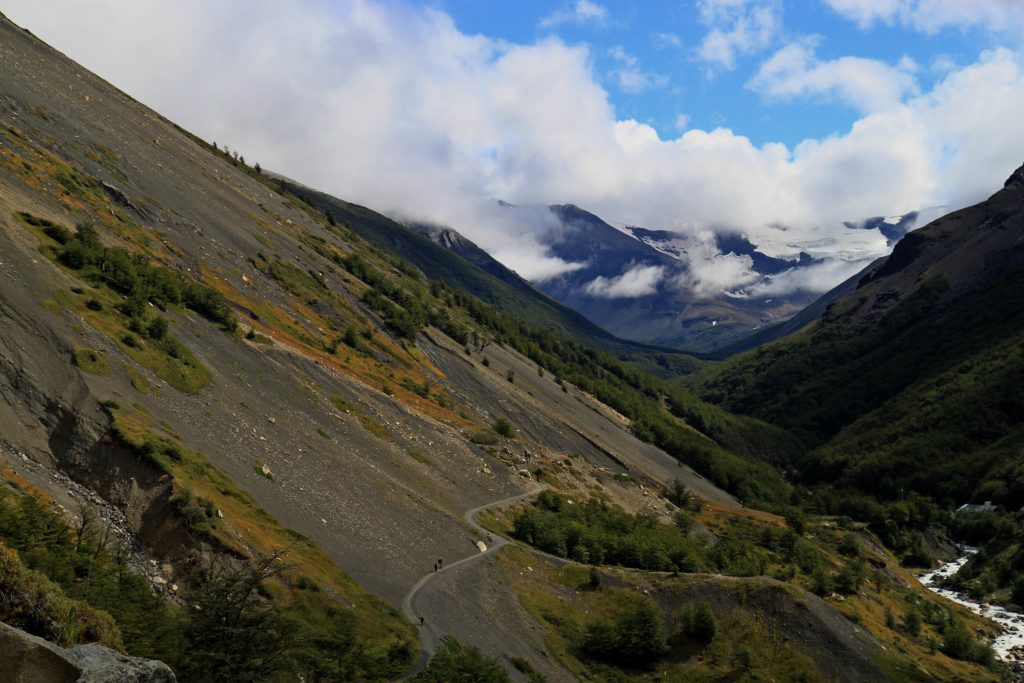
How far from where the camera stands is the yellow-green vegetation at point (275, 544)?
3419 cm

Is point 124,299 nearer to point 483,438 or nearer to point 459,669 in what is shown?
point 459,669

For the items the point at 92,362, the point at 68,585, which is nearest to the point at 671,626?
the point at 92,362

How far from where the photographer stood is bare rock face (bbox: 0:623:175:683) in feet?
41.2

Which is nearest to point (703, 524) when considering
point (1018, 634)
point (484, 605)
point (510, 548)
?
point (1018, 634)

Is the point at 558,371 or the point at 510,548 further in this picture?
the point at 558,371

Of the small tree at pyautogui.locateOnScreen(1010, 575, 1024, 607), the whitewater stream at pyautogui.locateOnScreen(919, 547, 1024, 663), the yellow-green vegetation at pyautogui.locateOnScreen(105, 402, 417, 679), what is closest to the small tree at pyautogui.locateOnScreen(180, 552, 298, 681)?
the yellow-green vegetation at pyautogui.locateOnScreen(105, 402, 417, 679)

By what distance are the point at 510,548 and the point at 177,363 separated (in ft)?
94.8

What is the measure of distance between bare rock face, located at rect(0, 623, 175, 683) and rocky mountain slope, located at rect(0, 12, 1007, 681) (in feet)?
6.02

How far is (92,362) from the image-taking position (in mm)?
43062

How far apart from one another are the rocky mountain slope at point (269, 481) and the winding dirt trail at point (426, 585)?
0.36 m

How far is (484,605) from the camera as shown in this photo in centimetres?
4841

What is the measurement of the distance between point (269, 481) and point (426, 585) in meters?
12.0

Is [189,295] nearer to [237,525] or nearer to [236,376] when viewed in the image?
[236,376]

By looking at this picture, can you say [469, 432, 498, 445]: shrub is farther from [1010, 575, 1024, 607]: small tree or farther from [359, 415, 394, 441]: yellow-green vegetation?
[1010, 575, 1024, 607]: small tree
